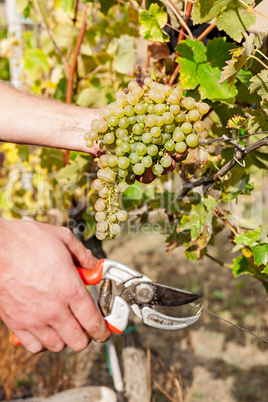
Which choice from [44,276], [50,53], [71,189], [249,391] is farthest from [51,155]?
[249,391]

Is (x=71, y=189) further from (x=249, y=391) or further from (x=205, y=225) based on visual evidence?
(x=249, y=391)

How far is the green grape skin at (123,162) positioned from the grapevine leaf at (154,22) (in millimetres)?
519

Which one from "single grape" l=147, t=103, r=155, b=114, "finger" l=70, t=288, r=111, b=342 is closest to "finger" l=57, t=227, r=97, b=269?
"finger" l=70, t=288, r=111, b=342

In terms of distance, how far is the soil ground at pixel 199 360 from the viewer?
215 centimetres

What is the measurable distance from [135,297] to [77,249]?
0.77 ft

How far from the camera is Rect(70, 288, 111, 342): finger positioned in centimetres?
100

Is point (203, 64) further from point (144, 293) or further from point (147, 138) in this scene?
point (144, 293)

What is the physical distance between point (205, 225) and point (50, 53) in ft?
3.98

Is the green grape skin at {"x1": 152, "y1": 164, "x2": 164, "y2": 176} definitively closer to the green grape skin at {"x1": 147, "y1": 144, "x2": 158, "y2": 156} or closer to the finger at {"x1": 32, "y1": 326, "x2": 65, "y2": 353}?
the green grape skin at {"x1": 147, "y1": 144, "x2": 158, "y2": 156}

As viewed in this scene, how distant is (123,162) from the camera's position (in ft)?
2.48

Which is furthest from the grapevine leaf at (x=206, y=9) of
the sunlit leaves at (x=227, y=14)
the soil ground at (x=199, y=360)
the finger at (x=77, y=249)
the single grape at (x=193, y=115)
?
the soil ground at (x=199, y=360)

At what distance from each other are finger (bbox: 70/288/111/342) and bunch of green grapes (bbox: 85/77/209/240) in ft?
0.90

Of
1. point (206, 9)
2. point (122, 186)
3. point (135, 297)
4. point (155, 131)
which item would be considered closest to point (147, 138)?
point (155, 131)

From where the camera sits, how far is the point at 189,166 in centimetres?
111
